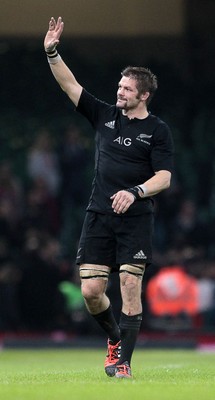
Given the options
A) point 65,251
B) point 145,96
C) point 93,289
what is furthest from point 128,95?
point 65,251

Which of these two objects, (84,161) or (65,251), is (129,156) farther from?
(84,161)

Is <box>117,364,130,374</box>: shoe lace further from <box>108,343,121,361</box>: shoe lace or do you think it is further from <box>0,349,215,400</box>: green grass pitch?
<box>108,343,121,361</box>: shoe lace

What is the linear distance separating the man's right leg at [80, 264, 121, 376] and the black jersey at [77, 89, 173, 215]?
1.69 ft

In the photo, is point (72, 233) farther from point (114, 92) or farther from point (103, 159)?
point (103, 159)

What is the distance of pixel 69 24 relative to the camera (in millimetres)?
25078

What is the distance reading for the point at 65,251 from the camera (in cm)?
2484

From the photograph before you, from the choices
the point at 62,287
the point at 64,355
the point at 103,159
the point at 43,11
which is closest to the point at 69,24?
the point at 43,11

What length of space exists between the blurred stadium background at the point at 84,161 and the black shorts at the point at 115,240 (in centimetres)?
996

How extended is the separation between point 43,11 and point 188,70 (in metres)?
4.98

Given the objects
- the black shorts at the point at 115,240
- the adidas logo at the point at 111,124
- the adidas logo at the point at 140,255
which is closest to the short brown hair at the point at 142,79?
the adidas logo at the point at 111,124

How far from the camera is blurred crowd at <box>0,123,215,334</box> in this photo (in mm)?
21422

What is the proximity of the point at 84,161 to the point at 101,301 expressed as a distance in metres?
14.8

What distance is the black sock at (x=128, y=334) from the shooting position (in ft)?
33.1

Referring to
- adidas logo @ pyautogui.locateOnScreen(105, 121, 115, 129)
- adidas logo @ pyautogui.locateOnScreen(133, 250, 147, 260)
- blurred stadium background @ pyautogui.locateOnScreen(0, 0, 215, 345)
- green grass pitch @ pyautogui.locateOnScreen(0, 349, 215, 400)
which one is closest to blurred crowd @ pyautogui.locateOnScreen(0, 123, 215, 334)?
blurred stadium background @ pyautogui.locateOnScreen(0, 0, 215, 345)
